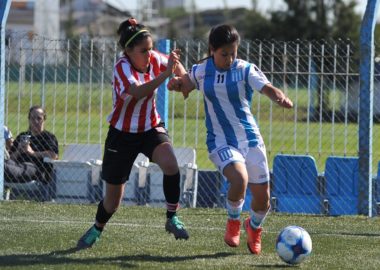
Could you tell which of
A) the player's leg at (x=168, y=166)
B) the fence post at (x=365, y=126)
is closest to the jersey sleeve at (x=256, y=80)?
the player's leg at (x=168, y=166)

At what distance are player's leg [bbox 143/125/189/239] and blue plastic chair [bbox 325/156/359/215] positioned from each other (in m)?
3.98

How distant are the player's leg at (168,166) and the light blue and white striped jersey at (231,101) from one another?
386 mm

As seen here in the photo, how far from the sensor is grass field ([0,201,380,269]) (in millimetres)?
8141

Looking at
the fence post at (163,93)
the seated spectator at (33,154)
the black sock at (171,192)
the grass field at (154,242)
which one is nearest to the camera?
the grass field at (154,242)

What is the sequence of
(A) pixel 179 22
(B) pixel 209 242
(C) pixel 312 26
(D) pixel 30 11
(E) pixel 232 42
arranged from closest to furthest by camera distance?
(E) pixel 232 42 → (B) pixel 209 242 → (C) pixel 312 26 → (D) pixel 30 11 → (A) pixel 179 22

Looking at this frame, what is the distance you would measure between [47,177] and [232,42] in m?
5.61

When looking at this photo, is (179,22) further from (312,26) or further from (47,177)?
(47,177)

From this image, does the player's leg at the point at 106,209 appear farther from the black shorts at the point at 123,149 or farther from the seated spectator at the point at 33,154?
the seated spectator at the point at 33,154

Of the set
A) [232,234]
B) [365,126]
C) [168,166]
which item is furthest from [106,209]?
[365,126]

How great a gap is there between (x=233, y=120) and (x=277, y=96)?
1.61ft

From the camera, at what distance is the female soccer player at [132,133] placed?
8.65 meters

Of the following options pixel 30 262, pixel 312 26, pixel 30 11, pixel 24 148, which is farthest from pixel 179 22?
pixel 30 262

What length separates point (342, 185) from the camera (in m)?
12.4

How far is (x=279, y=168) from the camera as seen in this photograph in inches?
499
